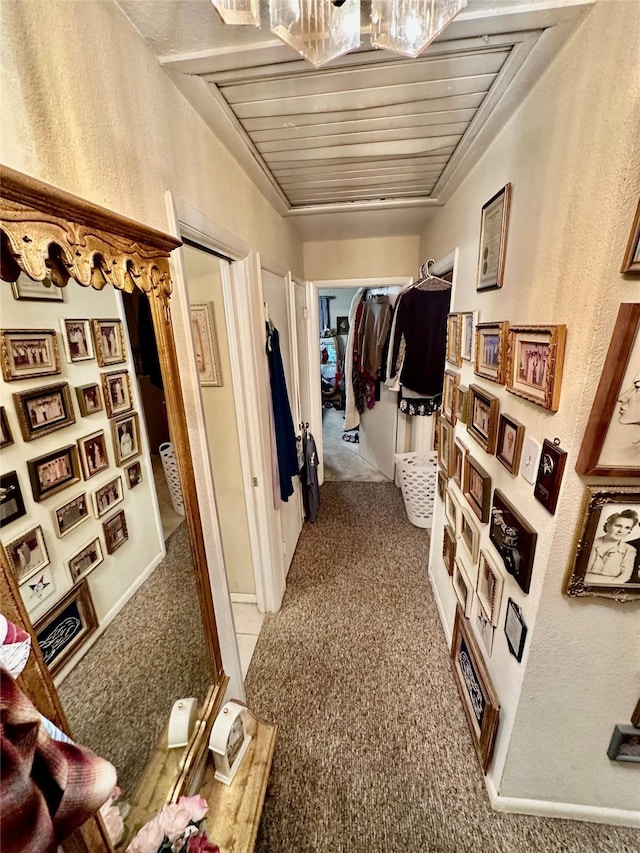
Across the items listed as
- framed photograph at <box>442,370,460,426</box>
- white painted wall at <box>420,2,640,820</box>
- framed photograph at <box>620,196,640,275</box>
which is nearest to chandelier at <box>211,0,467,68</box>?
white painted wall at <box>420,2,640,820</box>

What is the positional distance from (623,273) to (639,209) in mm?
111

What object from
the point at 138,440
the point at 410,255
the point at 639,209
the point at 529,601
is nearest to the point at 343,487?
the point at 410,255

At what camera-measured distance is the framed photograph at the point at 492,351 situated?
3.71 feet

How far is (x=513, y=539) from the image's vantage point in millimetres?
1035

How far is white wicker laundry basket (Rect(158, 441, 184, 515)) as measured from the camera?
35.3 inches

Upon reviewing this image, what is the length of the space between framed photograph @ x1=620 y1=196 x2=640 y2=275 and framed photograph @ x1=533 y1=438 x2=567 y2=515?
0.40m

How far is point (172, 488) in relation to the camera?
0.93m

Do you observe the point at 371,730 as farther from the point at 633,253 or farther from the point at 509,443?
the point at 633,253

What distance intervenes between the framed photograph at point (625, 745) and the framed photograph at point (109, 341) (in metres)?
1.74

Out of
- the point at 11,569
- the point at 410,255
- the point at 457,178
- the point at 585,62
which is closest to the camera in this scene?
the point at 11,569

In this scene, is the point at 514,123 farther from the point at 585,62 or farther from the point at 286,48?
the point at 286,48

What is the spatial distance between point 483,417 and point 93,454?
1.25 m

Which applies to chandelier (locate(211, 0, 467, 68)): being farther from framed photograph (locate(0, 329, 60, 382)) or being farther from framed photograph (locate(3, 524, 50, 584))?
framed photograph (locate(3, 524, 50, 584))

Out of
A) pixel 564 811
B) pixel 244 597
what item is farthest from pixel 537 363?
pixel 244 597
